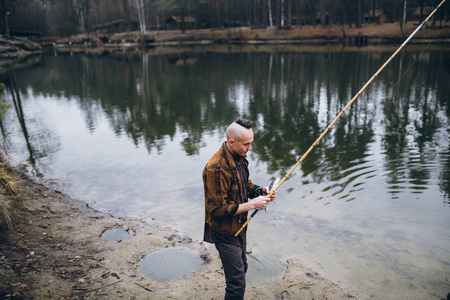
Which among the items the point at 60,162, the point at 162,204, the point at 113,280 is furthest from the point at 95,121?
the point at 113,280

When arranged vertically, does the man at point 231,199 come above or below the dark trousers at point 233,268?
above

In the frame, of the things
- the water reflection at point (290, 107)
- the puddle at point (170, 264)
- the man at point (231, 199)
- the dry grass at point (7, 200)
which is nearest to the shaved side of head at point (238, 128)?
the man at point (231, 199)

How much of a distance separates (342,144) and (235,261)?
8.17 metres

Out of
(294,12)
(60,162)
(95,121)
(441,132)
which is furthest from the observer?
(294,12)

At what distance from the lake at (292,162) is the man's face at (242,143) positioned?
7.55ft

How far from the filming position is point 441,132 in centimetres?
1122

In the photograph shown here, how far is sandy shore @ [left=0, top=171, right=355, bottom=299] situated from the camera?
163 inches

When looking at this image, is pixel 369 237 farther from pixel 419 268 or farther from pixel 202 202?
pixel 202 202

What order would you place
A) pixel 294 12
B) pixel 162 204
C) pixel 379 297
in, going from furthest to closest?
pixel 294 12 → pixel 162 204 → pixel 379 297

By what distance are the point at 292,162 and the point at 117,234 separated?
5.22 meters

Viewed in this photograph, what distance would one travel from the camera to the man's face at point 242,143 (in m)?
3.14

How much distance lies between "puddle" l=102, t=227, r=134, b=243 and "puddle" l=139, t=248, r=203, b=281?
0.83 metres

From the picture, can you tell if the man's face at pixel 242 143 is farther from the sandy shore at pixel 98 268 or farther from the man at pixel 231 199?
the sandy shore at pixel 98 268

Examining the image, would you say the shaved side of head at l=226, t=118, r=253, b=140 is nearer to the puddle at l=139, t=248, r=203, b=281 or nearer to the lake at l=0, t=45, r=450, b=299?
the lake at l=0, t=45, r=450, b=299
